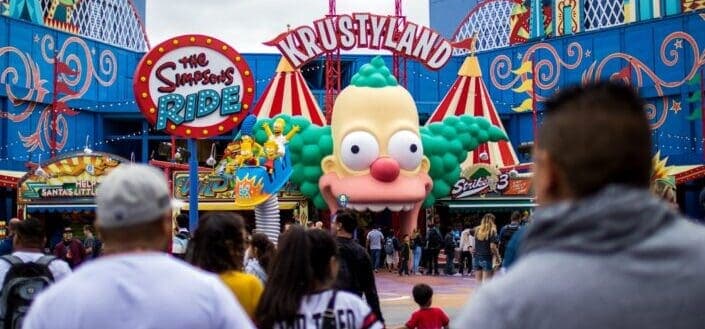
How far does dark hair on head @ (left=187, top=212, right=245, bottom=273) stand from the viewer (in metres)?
4.58

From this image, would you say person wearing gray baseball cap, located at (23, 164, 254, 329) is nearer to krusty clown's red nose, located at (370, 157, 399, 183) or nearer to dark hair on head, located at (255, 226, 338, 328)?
dark hair on head, located at (255, 226, 338, 328)

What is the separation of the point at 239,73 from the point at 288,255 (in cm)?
1020

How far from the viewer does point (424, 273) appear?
24188mm

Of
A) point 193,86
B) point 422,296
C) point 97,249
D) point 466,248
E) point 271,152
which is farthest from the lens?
point 466,248

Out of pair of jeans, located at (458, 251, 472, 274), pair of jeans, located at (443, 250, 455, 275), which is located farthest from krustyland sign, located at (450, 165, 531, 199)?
pair of jeans, located at (443, 250, 455, 275)

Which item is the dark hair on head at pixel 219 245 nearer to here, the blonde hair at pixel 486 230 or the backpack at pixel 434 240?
the blonde hair at pixel 486 230

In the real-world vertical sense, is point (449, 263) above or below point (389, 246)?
below

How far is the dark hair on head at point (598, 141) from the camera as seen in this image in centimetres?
204

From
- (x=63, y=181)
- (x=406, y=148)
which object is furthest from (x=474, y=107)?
(x=63, y=181)

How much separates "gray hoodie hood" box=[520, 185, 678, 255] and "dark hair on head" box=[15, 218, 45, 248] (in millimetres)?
4484

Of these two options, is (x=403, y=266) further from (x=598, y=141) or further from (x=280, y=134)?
(x=598, y=141)

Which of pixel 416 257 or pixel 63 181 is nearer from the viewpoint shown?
pixel 416 257

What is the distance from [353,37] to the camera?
28719 millimetres

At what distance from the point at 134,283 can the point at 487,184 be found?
27776 mm
